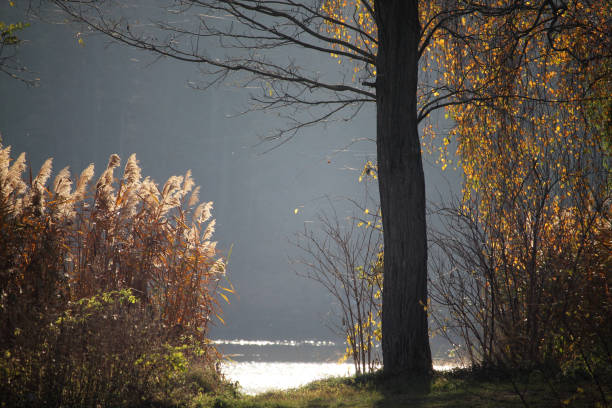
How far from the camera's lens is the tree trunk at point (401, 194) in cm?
408

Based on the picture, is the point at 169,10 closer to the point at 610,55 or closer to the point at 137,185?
the point at 137,185

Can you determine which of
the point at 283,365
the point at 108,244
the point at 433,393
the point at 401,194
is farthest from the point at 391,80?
the point at 283,365

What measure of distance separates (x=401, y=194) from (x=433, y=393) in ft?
5.17

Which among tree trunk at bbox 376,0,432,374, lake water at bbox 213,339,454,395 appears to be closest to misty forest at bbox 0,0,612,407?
tree trunk at bbox 376,0,432,374

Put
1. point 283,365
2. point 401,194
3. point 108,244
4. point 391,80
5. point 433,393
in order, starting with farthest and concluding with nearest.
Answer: point 283,365, point 108,244, point 391,80, point 401,194, point 433,393

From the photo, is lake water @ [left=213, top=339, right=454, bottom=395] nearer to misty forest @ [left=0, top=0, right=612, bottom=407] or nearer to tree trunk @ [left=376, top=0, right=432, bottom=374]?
misty forest @ [left=0, top=0, right=612, bottom=407]

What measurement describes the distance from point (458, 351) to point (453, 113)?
2536 millimetres

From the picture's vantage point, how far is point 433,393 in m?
3.47

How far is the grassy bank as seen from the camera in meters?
2.98

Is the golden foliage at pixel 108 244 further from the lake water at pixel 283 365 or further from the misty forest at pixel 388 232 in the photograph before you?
the lake water at pixel 283 365

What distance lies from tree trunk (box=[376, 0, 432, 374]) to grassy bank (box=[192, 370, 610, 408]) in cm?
30

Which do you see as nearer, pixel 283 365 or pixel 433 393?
pixel 433 393

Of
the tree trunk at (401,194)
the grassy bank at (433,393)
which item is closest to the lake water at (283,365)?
the grassy bank at (433,393)

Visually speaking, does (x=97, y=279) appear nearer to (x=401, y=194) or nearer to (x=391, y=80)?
(x=401, y=194)
